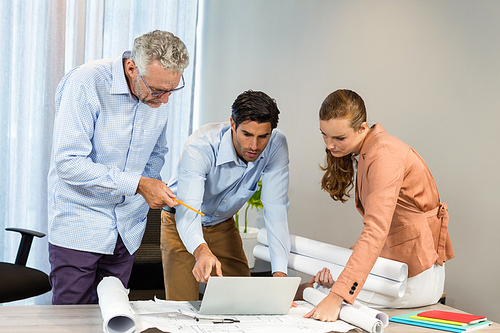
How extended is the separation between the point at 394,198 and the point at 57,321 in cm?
103

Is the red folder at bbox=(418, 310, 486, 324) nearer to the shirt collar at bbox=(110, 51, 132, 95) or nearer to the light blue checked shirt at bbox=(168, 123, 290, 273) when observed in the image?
the light blue checked shirt at bbox=(168, 123, 290, 273)

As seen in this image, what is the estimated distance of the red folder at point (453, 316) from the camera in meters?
1.37

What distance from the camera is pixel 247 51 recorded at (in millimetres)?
3516

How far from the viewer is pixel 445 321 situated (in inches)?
53.6

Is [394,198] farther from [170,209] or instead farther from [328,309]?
[170,209]

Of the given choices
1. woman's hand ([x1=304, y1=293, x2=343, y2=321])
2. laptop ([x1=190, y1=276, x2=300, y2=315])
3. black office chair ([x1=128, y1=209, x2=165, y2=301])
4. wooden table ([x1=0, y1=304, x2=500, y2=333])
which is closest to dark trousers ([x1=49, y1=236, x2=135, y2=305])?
wooden table ([x1=0, y1=304, x2=500, y2=333])

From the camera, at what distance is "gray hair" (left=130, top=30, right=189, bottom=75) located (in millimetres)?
1443

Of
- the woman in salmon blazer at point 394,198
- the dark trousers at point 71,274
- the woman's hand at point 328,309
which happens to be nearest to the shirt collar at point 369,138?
the woman in salmon blazer at point 394,198

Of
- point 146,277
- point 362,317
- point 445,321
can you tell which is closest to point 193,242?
point 362,317

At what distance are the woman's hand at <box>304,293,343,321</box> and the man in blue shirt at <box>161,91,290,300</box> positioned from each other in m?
0.34

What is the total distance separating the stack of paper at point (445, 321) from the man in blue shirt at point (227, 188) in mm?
471

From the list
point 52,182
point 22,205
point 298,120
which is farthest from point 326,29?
point 22,205

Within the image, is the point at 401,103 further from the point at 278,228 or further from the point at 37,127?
the point at 37,127

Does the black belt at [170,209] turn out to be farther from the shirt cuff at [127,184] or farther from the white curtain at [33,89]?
the white curtain at [33,89]
